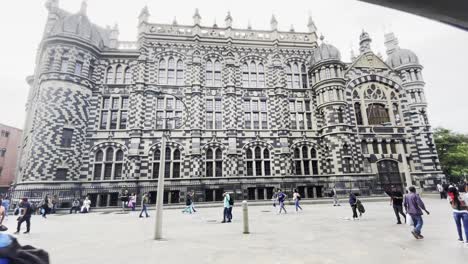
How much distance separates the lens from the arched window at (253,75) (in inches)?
1075

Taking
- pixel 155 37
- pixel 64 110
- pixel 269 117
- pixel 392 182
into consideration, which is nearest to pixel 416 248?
pixel 269 117

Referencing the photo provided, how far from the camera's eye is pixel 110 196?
21.5 metres

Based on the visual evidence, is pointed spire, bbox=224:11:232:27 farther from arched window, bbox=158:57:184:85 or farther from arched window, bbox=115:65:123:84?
arched window, bbox=115:65:123:84

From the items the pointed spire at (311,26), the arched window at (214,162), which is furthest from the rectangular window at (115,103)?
the pointed spire at (311,26)

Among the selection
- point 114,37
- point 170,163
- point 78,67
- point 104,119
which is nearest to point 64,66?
point 78,67

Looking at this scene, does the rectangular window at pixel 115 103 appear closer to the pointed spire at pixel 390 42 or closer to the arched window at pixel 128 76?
the arched window at pixel 128 76

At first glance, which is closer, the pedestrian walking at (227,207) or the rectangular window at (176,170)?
the pedestrian walking at (227,207)

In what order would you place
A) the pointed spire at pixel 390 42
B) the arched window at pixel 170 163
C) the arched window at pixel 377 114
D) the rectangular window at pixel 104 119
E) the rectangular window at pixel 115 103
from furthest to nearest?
the pointed spire at pixel 390 42
the arched window at pixel 377 114
the rectangular window at pixel 115 103
the rectangular window at pixel 104 119
the arched window at pixel 170 163

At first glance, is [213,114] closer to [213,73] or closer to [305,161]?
[213,73]

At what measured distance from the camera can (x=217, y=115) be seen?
25.5 m

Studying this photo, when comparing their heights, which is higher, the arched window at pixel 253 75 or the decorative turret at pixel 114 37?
the decorative turret at pixel 114 37

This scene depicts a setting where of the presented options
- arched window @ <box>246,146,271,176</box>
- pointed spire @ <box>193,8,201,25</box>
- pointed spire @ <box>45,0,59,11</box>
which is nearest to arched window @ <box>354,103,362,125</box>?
arched window @ <box>246,146,271,176</box>

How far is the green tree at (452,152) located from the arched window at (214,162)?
4001 centimetres

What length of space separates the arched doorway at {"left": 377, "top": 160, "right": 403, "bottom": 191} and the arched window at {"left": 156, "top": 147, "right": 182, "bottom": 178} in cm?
2244
